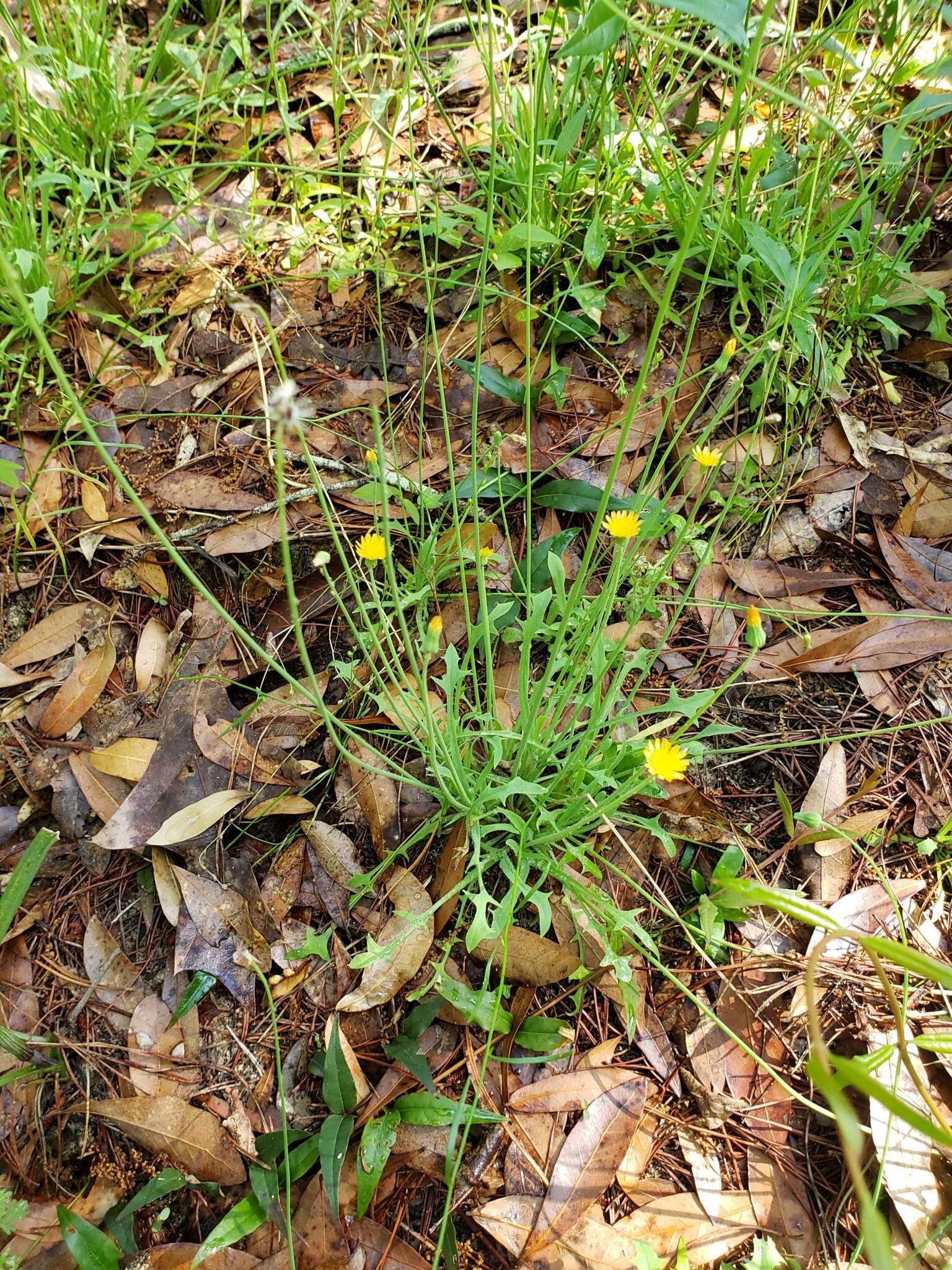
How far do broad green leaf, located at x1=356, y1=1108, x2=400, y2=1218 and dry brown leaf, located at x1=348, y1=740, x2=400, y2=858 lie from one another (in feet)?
1.32

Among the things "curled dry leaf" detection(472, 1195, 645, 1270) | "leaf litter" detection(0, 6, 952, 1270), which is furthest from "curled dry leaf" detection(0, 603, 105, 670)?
"curled dry leaf" detection(472, 1195, 645, 1270)

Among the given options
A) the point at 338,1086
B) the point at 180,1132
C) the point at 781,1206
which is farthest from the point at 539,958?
the point at 180,1132

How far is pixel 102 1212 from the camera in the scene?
1.19 m

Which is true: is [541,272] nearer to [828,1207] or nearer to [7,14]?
[7,14]

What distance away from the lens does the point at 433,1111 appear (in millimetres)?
1188

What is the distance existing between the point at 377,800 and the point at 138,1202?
0.68m

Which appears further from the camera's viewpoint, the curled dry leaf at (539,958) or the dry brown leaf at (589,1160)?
the curled dry leaf at (539,958)

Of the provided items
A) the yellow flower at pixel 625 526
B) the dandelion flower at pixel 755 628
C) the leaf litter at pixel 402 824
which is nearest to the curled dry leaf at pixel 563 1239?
the leaf litter at pixel 402 824

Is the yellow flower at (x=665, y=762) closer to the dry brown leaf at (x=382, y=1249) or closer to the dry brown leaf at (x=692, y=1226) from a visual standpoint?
the dry brown leaf at (x=692, y=1226)

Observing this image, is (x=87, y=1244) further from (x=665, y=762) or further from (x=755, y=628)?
(x=755, y=628)

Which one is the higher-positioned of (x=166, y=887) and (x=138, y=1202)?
(x=166, y=887)

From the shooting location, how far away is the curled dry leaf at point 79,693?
153cm

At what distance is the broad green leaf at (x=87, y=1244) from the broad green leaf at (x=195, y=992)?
10.8 inches

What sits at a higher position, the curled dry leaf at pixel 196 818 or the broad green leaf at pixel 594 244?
the broad green leaf at pixel 594 244
